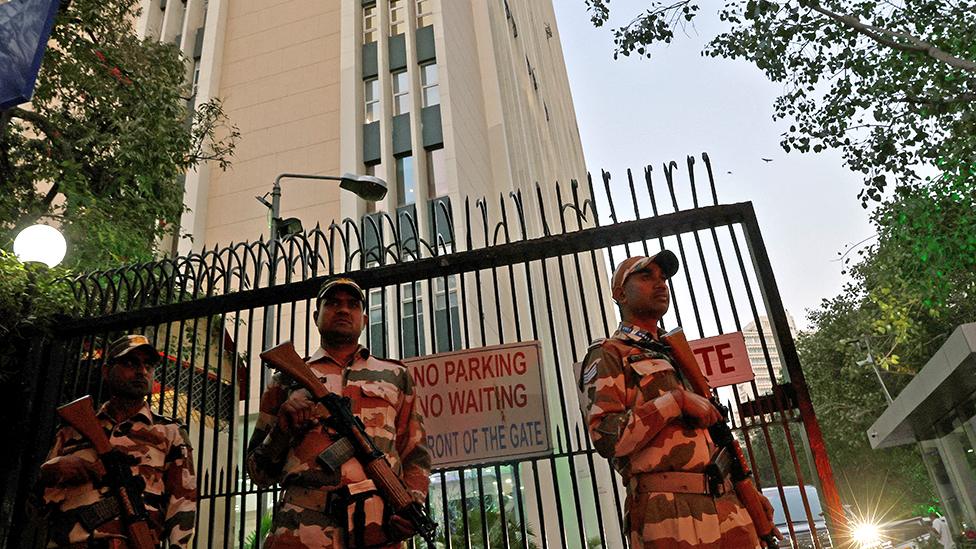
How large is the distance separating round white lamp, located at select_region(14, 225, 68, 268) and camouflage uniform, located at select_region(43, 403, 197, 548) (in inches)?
70.3

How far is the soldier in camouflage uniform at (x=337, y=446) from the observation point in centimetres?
253

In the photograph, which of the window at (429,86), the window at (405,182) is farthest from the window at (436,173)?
the window at (429,86)

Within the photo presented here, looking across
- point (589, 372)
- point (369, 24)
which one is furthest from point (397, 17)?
point (589, 372)

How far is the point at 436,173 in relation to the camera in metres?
17.4

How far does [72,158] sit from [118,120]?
2.17 feet

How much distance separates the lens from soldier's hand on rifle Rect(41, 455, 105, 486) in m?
3.16

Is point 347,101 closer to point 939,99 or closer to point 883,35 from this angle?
point 883,35

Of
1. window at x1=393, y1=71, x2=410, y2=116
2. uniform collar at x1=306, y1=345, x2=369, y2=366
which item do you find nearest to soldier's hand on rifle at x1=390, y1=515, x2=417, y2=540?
uniform collar at x1=306, y1=345, x2=369, y2=366

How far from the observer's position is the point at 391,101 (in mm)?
18719

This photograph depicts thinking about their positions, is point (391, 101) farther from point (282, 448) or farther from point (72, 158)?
point (282, 448)

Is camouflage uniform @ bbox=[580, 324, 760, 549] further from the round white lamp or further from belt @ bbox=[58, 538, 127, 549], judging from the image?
the round white lamp

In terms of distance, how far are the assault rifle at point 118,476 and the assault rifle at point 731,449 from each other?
2.65 metres

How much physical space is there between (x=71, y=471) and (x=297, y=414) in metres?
1.42

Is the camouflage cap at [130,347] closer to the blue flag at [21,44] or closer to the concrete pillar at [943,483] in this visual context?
the blue flag at [21,44]
